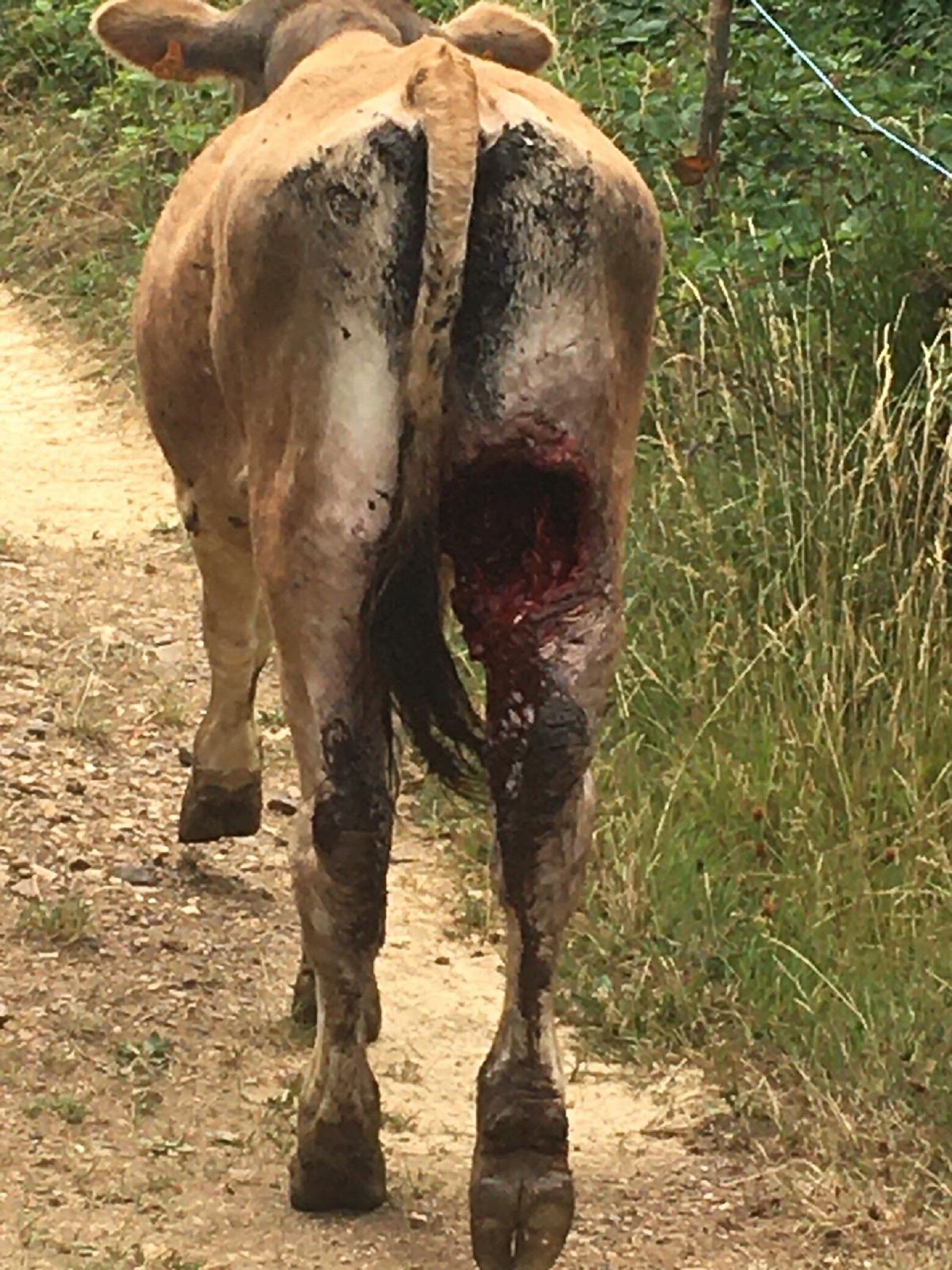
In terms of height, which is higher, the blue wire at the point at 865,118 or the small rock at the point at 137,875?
the blue wire at the point at 865,118

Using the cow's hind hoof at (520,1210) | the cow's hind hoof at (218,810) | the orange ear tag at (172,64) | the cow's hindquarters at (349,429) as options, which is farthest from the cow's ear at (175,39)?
the cow's hind hoof at (520,1210)

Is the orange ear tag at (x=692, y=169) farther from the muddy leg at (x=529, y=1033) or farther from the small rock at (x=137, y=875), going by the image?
the muddy leg at (x=529, y=1033)

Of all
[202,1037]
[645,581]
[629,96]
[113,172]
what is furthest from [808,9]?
[202,1037]

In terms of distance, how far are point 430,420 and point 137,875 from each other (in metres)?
2.40

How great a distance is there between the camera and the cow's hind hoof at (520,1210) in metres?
4.26

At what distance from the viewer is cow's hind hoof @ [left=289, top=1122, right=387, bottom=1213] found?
15.0 ft

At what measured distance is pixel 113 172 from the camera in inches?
451

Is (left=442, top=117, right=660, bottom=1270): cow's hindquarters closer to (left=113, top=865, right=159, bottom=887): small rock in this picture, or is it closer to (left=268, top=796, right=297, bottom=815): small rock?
(left=113, top=865, right=159, bottom=887): small rock

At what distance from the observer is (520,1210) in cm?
426

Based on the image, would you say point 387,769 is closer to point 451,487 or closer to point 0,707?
point 451,487

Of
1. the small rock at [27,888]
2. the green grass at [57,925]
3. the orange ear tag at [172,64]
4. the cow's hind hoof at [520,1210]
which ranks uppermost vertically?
the orange ear tag at [172,64]

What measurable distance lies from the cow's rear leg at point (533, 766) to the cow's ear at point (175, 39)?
1883 millimetres

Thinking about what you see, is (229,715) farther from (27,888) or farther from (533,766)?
(533,766)

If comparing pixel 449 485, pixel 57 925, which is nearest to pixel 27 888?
pixel 57 925
